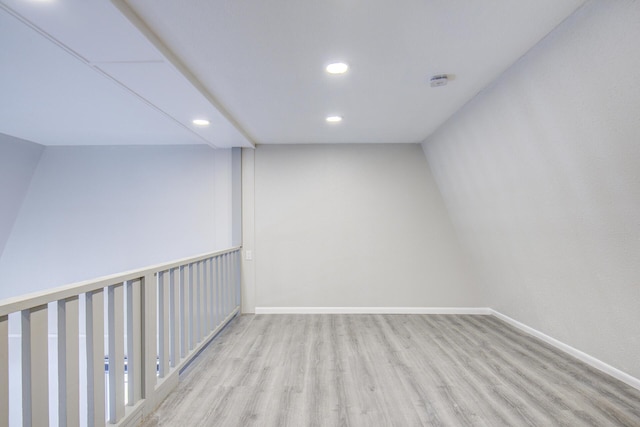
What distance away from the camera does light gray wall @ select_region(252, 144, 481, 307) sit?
431 centimetres

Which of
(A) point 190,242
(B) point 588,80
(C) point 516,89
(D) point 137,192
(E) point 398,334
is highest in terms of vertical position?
(C) point 516,89

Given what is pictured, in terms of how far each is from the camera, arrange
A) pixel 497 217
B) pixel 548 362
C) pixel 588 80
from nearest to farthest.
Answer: pixel 588 80 → pixel 548 362 → pixel 497 217

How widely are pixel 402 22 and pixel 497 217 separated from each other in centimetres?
215

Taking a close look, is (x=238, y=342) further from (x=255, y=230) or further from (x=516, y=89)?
(x=516, y=89)

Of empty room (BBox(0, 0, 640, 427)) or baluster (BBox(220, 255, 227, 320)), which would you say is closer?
empty room (BBox(0, 0, 640, 427))

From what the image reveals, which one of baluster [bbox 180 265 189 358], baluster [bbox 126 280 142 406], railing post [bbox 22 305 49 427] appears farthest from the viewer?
baluster [bbox 180 265 189 358]

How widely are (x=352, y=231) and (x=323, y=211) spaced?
445 millimetres

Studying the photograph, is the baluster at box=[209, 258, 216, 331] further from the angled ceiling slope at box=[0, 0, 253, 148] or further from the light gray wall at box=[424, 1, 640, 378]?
the light gray wall at box=[424, 1, 640, 378]

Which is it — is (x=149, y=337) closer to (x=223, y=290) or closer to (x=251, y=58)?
(x=223, y=290)

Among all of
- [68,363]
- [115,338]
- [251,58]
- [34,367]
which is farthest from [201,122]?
[34,367]

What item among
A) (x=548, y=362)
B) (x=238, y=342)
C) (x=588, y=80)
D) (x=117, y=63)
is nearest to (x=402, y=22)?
(x=588, y=80)

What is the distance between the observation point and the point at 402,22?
1801 millimetres

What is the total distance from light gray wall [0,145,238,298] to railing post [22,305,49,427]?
10.2 ft

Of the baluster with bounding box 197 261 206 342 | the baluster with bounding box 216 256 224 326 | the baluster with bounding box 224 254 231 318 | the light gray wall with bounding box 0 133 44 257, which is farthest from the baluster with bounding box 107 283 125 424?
the light gray wall with bounding box 0 133 44 257
